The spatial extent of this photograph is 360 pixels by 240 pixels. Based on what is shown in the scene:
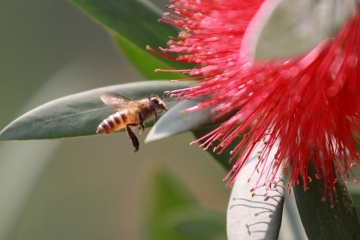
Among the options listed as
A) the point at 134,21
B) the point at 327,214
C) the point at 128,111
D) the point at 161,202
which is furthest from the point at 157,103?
the point at 161,202

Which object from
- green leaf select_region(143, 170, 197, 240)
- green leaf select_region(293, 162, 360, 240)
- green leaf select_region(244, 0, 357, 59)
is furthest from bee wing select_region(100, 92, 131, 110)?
green leaf select_region(143, 170, 197, 240)

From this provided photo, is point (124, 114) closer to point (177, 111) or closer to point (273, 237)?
point (177, 111)

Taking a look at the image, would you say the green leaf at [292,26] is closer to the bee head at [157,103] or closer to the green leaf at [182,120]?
the green leaf at [182,120]

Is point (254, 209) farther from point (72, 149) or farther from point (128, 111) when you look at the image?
point (72, 149)

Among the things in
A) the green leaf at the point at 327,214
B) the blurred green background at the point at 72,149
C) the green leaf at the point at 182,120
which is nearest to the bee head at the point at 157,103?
the green leaf at the point at 182,120

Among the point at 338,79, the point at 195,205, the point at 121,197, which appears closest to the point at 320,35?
the point at 338,79

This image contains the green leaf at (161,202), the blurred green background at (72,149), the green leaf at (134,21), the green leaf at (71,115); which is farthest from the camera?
the blurred green background at (72,149)
